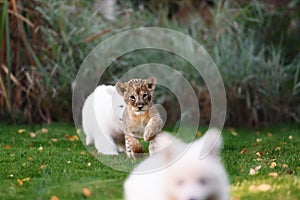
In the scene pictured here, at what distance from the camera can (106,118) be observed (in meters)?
6.25

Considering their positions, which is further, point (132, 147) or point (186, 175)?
point (132, 147)

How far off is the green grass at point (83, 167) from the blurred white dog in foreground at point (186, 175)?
2.46 ft


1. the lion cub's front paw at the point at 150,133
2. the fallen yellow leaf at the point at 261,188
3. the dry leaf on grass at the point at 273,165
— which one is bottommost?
the dry leaf on grass at the point at 273,165

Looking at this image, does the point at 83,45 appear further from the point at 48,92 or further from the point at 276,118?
the point at 276,118

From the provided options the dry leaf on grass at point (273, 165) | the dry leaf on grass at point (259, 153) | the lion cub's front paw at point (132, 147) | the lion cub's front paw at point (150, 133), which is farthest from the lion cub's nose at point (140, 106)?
the dry leaf on grass at point (259, 153)

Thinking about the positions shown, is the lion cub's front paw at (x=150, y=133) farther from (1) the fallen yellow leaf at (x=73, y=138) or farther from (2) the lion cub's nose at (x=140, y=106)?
(1) the fallen yellow leaf at (x=73, y=138)

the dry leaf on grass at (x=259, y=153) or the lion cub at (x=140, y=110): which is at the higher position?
the lion cub at (x=140, y=110)

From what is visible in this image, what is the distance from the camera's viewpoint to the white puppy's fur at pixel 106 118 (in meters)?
6.03

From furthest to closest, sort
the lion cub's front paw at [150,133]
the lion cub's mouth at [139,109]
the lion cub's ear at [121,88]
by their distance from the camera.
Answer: the lion cub's ear at [121,88], the lion cub's mouth at [139,109], the lion cub's front paw at [150,133]

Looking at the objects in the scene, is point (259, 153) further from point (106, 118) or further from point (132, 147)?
point (106, 118)

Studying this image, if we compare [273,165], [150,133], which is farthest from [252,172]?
[150,133]

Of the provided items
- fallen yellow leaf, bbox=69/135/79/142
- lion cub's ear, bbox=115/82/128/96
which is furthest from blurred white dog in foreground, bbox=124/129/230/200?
fallen yellow leaf, bbox=69/135/79/142

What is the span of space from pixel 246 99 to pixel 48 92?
2777 millimetres

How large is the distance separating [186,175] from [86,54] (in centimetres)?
654
